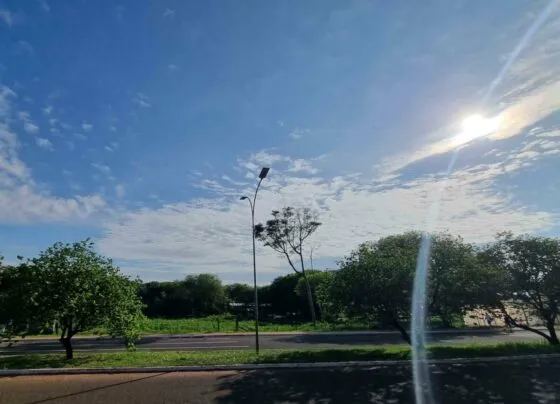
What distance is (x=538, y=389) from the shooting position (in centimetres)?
879

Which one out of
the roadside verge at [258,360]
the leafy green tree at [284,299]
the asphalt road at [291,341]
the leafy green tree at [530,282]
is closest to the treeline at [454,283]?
the leafy green tree at [530,282]

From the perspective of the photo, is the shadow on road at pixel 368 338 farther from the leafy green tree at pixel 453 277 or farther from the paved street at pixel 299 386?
the paved street at pixel 299 386

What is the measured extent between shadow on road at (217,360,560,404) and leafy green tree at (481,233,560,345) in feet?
13.3

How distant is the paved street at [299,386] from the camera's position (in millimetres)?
8406

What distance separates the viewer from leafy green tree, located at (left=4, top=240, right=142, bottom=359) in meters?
12.9

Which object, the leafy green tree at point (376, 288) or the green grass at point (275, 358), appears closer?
the green grass at point (275, 358)

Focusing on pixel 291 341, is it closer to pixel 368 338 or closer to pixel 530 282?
pixel 368 338

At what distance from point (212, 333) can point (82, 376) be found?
18864 millimetres

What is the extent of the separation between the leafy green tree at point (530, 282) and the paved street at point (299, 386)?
4276 millimetres

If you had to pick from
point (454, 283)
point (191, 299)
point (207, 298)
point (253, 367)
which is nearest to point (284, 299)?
point (207, 298)

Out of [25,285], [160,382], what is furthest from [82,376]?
[25,285]

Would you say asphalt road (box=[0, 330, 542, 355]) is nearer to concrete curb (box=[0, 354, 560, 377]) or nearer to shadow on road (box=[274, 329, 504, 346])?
shadow on road (box=[274, 329, 504, 346])

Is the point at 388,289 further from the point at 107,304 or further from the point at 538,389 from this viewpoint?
the point at 107,304

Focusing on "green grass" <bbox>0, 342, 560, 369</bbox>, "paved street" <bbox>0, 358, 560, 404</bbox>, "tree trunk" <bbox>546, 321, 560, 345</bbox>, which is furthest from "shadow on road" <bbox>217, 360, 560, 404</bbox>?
"tree trunk" <bbox>546, 321, 560, 345</bbox>
